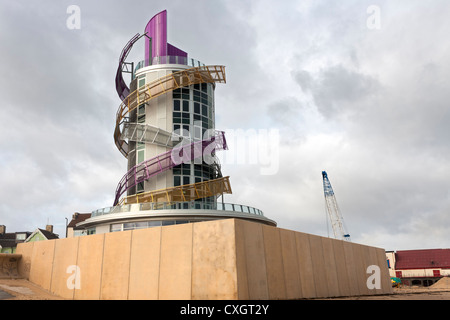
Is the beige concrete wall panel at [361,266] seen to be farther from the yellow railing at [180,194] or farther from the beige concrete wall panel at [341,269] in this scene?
the yellow railing at [180,194]

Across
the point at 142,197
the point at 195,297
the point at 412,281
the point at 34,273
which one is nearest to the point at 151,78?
the point at 142,197

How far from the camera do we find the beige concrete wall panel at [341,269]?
2264 cm

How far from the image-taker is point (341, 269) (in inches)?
908

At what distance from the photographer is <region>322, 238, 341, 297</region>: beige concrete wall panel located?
21328 millimetres

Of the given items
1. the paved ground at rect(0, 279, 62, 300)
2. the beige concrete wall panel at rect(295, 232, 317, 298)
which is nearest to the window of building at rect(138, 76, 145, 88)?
the paved ground at rect(0, 279, 62, 300)

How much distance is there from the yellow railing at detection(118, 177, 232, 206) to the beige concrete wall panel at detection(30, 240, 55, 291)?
15.6 metres

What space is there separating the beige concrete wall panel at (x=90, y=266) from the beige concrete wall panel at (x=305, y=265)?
29.6 ft

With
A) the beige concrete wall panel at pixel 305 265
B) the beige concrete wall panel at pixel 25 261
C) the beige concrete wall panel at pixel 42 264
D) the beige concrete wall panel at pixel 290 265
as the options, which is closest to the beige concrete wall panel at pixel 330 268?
the beige concrete wall panel at pixel 305 265

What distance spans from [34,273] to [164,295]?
11216 millimetres

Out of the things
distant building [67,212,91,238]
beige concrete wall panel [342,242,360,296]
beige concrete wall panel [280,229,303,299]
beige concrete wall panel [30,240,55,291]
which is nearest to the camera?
beige concrete wall panel [280,229,303,299]

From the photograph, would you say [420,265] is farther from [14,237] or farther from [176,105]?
[14,237]

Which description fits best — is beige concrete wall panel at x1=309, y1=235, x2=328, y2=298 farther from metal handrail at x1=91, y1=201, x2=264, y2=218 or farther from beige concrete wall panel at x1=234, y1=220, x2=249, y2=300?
metal handrail at x1=91, y1=201, x2=264, y2=218

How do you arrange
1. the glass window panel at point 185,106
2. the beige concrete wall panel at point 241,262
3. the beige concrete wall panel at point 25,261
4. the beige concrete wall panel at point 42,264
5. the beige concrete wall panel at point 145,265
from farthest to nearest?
the glass window panel at point 185,106, the beige concrete wall panel at point 25,261, the beige concrete wall panel at point 42,264, the beige concrete wall panel at point 145,265, the beige concrete wall panel at point 241,262

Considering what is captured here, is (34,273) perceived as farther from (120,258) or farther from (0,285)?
(120,258)
